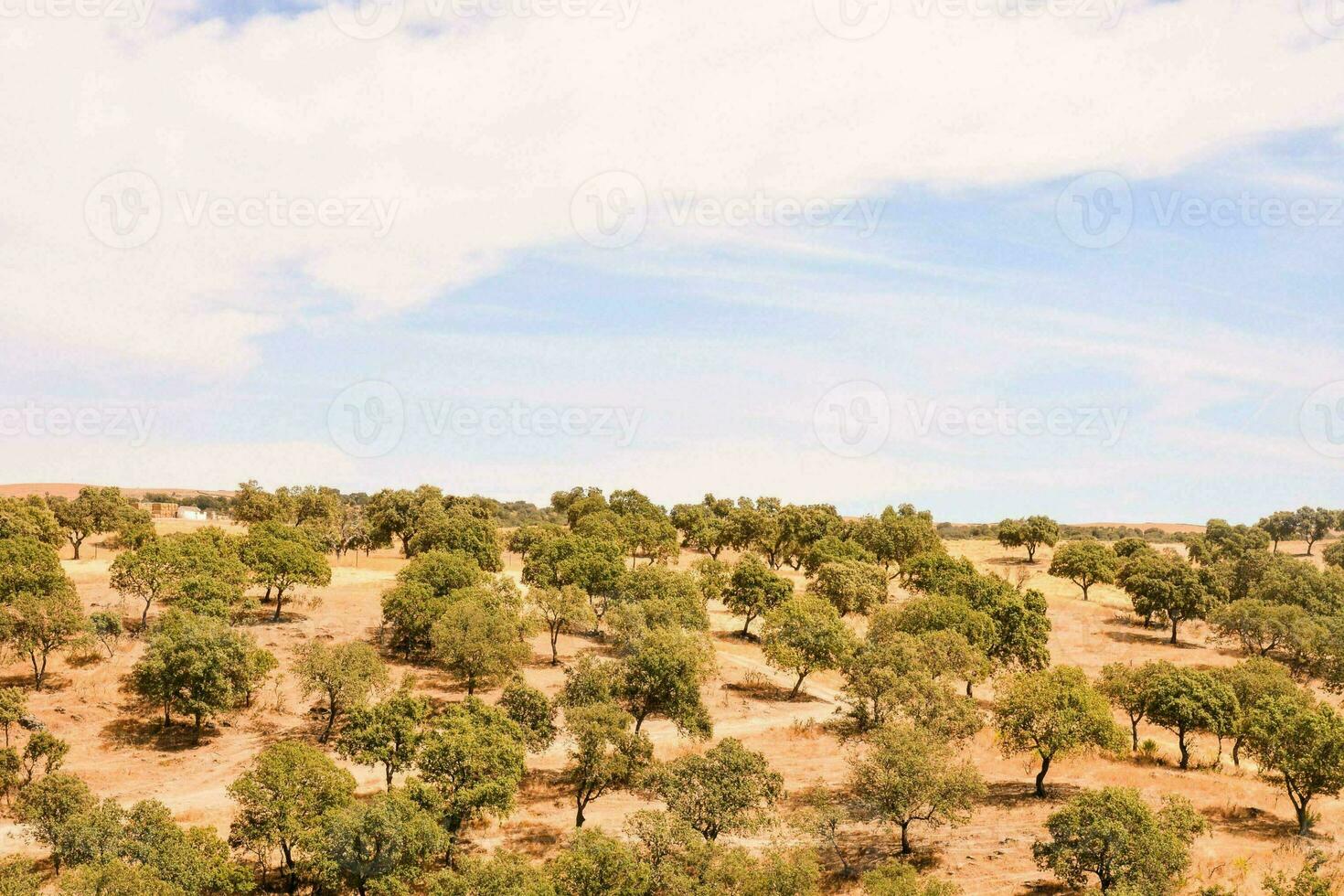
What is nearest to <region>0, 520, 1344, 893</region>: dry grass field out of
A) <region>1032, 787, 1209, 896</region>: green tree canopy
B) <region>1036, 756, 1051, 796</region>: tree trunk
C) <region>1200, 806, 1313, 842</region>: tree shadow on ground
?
<region>1200, 806, 1313, 842</region>: tree shadow on ground

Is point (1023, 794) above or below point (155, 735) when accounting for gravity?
below

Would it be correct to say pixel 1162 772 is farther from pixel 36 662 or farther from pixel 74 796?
pixel 36 662

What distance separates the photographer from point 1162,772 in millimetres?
67625

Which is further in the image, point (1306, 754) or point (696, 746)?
point (696, 746)

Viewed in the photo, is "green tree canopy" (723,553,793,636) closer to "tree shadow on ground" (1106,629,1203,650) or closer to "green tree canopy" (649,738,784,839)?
"tree shadow on ground" (1106,629,1203,650)

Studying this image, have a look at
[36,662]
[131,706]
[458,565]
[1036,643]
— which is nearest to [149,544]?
[36,662]

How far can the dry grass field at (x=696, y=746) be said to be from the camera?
53688 mm

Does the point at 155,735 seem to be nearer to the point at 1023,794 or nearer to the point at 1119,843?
the point at 1023,794

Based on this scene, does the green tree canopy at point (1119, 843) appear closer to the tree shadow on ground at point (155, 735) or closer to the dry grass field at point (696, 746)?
the dry grass field at point (696, 746)

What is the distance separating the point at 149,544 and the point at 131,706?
2155cm

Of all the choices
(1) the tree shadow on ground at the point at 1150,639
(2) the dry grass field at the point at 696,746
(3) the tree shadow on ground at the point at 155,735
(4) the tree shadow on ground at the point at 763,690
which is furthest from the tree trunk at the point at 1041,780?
(3) the tree shadow on ground at the point at 155,735

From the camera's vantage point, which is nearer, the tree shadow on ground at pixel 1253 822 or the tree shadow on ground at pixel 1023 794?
the tree shadow on ground at pixel 1253 822

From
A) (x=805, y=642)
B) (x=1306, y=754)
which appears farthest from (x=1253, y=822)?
(x=805, y=642)

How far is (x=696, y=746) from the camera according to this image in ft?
231
